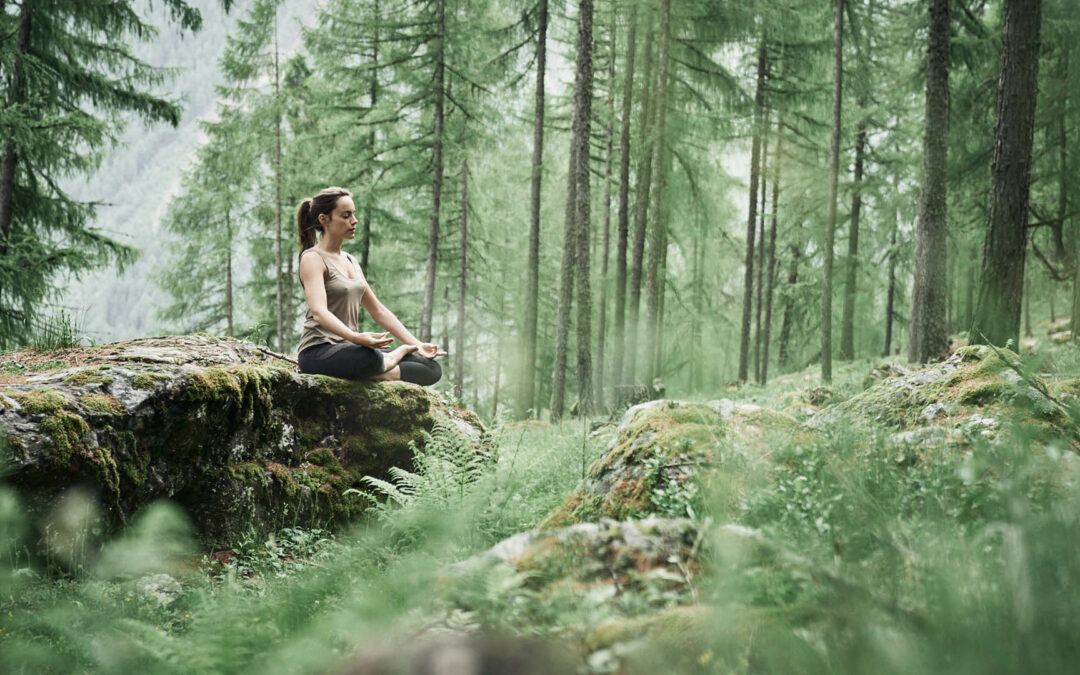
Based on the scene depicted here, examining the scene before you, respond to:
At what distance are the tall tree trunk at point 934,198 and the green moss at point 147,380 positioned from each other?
1034cm

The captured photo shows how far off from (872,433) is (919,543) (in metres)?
1.47

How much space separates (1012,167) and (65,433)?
8759 mm

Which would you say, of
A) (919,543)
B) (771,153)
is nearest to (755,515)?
(919,543)

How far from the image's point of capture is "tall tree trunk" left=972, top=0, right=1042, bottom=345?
6.43 m

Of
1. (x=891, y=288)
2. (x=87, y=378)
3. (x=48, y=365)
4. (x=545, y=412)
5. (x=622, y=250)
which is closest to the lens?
(x=87, y=378)

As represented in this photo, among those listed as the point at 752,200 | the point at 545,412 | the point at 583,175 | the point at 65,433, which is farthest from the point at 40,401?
the point at 545,412

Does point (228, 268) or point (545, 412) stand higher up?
point (228, 268)

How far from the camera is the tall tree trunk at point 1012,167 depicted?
253 inches

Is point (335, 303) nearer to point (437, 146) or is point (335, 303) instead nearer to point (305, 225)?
point (305, 225)

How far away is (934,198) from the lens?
967 centimetres

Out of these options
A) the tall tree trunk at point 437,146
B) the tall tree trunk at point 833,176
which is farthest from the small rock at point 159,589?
the tall tree trunk at point 833,176

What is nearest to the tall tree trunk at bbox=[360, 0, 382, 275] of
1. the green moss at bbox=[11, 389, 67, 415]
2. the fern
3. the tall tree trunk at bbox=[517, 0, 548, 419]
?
the tall tree trunk at bbox=[517, 0, 548, 419]

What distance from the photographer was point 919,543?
4.74ft

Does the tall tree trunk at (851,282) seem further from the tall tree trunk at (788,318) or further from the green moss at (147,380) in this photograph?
the green moss at (147,380)
